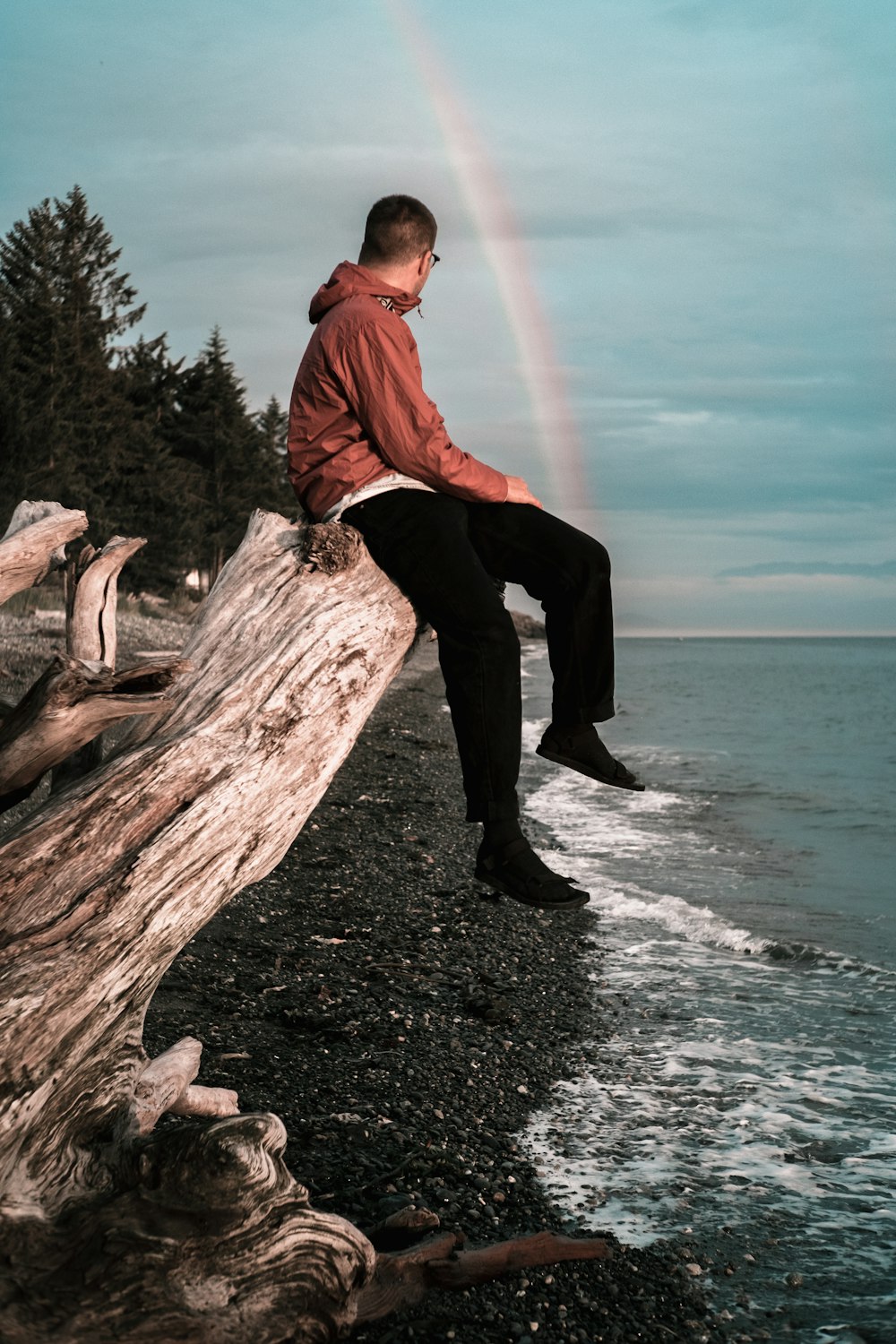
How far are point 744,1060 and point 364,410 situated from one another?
16.7ft

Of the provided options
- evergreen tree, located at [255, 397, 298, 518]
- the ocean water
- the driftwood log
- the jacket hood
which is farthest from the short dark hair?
evergreen tree, located at [255, 397, 298, 518]

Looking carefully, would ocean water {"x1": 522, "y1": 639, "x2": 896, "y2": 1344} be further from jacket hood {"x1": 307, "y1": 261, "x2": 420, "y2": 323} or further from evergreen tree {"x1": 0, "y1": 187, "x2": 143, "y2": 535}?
evergreen tree {"x1": 0, "y1": 187, "x2": 143, "y2": 535}

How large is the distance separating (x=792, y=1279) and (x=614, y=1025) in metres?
2.99

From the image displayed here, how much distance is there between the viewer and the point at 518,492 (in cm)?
543

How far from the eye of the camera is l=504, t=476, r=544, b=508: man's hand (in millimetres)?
5402

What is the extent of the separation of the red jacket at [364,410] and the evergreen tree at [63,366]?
3206 centimetres

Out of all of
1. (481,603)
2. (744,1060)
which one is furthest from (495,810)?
(744,1060)

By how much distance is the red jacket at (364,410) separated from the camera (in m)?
5.02

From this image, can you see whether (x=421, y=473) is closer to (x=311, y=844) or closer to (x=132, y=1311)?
(x=132, y=1311)

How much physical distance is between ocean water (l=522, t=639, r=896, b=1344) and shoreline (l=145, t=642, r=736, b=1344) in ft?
0.88

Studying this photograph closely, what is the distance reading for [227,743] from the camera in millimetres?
4344

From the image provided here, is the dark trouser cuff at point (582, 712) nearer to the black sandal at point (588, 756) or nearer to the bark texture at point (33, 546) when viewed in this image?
the black sandal at point (588, 756)

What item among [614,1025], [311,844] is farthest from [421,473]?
[311,844]

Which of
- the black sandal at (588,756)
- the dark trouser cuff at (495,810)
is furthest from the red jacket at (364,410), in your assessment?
the dark trouser cuff at (495,810)
